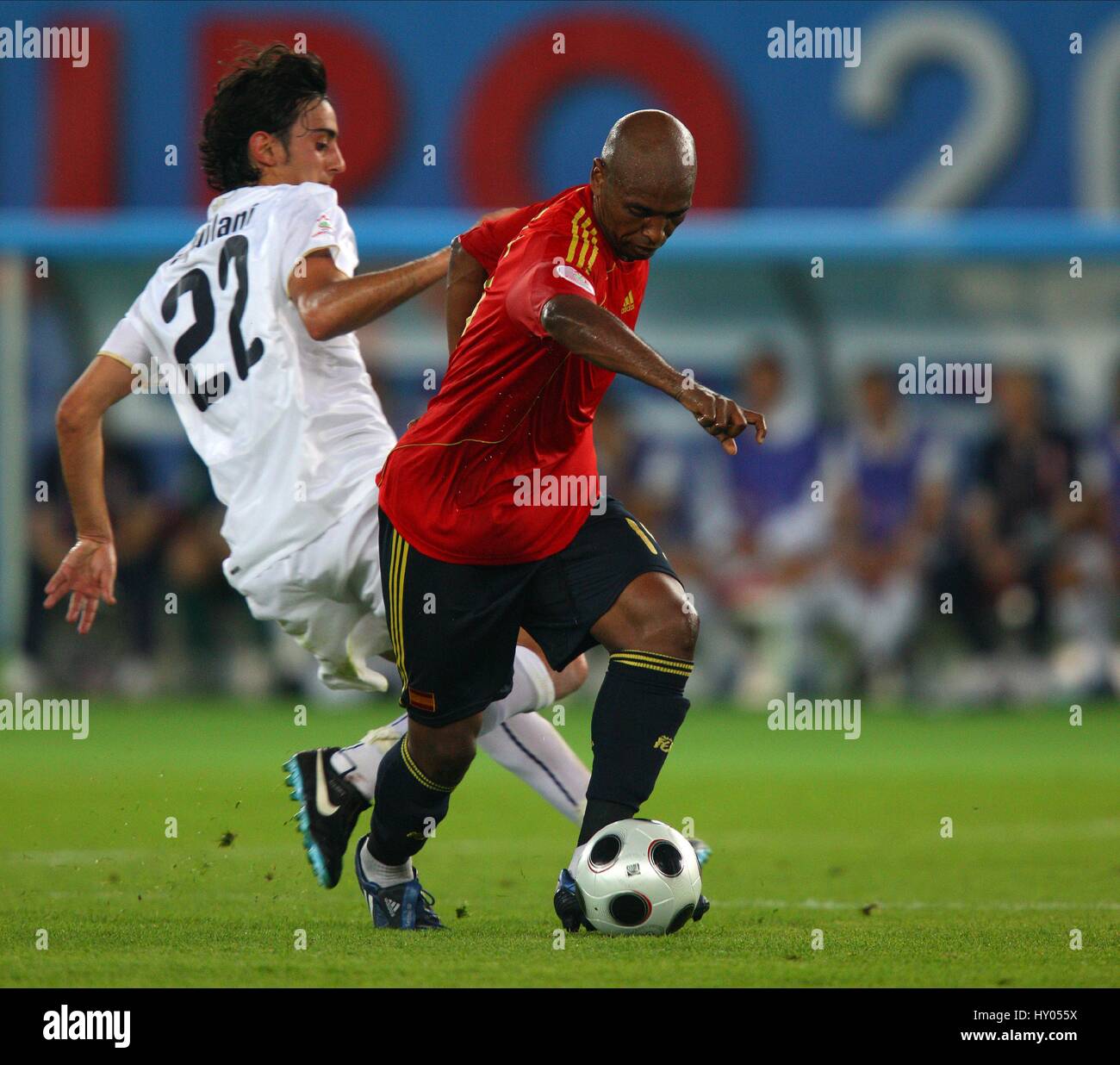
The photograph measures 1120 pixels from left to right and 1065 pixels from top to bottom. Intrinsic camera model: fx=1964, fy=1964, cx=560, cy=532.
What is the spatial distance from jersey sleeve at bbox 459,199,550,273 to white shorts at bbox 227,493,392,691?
859 mm

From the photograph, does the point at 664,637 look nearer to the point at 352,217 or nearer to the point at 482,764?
the point at 482,764

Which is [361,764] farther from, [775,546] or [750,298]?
[750,298]

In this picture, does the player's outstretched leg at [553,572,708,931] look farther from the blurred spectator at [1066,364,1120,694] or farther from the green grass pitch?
the blurred spectator at [1066,364,1120,694]

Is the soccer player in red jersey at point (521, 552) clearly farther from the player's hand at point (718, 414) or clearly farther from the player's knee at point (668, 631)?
Result: the player's hand at point (718, 414)

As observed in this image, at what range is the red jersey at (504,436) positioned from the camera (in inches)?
194

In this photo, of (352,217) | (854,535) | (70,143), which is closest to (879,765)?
(854,535)

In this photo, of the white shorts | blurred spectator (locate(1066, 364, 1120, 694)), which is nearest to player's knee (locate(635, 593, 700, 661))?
the white shorts

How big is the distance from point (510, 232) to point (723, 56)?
590 inches

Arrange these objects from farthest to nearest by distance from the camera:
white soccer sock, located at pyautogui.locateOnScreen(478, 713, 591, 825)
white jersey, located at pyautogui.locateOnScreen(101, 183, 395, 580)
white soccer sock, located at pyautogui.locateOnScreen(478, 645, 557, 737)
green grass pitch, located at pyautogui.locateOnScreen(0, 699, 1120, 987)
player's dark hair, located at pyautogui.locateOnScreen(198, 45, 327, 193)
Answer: player's dark hair, located at pyautogui.locateOnScreen(198, 45, 327, 193), white soccer sock, located at pyautogui.locateOnScreen(478, 713, 591, 825), white jersey, located at pyautogui.locateOnScreen(101, 183, 395, 580), white soccer sock, located at pyautogui.locateOnScreen(478, 645, 557, 737), green grass pitch, located at pyautogui.locateOnScreen(0, 699, 1120, 987)

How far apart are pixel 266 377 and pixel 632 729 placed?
1.64 m

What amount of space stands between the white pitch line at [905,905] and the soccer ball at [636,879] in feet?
2.70

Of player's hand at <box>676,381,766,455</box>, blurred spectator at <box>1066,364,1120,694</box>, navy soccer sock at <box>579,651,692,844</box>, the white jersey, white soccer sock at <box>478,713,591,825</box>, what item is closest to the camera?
player's hand at <box>676,381,766,455</box>

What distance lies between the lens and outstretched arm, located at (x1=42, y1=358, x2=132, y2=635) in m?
5.95

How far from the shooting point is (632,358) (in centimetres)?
436
